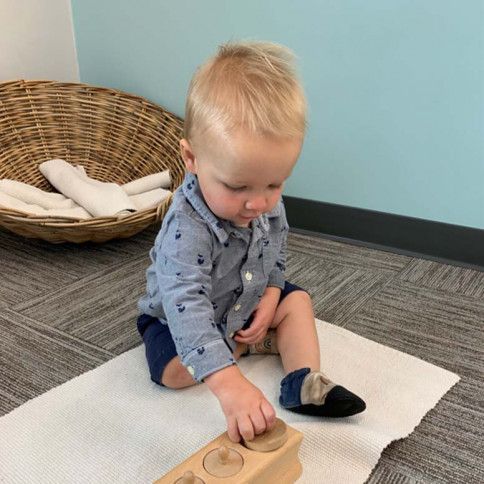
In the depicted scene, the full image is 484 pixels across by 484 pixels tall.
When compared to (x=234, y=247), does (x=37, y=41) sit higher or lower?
higher

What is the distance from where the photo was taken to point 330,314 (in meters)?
1.23

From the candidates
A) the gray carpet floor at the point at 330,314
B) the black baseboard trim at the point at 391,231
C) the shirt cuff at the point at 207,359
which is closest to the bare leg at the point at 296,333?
the gray carpet floor at the point at 330,314

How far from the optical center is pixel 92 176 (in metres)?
1.85

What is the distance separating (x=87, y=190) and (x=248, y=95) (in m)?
0.97

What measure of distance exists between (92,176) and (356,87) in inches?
33.3

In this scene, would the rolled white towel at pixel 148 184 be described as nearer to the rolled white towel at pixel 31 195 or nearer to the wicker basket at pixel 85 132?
the wicker basket at pixel 85 132

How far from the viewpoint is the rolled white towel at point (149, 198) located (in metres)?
1.63

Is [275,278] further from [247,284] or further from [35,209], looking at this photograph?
Result: [35,209]

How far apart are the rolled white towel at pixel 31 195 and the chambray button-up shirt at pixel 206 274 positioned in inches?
28.9

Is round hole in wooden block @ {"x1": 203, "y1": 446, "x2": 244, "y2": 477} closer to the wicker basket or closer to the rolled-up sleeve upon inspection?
the rolled-up sleeve

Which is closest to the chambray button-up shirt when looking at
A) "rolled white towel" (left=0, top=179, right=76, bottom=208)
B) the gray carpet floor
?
the gray carpet floor

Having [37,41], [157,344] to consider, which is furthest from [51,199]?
[157,344]

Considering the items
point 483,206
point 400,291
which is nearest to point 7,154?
point 400,291

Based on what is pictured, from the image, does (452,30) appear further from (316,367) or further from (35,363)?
(35,363)
